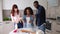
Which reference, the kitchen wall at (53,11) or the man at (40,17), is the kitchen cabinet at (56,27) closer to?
the kitchen wall at (53,11)

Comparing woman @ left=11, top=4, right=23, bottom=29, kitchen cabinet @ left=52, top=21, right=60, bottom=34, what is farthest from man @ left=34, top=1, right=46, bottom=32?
kitchen cabinet @ left=52, top=21, right=60, bottom=34

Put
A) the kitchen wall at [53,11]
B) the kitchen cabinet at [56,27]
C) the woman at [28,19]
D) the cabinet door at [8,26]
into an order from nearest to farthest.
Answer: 1. the woman at [28,19]
2. the cabinet door at [8,26]
3. the kitchen cabinet at [56,27]
4. the kitchen wall at [53,11]

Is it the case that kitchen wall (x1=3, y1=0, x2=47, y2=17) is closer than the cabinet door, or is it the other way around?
the cabinet door

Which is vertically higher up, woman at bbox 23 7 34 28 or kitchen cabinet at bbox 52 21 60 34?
woman at bbox 23 7 34 28

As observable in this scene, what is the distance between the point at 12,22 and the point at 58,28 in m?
1.41

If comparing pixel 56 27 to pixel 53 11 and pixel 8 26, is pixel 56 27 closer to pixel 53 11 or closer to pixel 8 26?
pixel 53 11

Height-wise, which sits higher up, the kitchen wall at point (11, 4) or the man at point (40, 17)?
the kitchen wall at point (11, 4)

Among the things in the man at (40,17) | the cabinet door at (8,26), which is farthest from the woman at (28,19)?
the cabinet door at (8,26)

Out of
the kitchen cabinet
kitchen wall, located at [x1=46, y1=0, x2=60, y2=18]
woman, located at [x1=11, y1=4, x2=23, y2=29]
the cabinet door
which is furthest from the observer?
kitchen wall, located at [x1=46, y1=0, x2=60, y2=18]

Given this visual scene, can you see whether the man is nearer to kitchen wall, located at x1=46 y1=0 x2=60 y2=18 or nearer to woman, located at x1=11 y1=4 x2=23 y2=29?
woman, located at x1=11 y1=4 x2=23 y2=29

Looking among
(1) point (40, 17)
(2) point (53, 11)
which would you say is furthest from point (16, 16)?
(2) point (53, 11)

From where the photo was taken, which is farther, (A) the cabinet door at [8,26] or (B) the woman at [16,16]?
(A) the cabinet door at [8,26]

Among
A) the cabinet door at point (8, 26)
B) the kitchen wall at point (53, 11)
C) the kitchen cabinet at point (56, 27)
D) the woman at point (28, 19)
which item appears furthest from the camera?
the kitchen wall at point (53, 11)

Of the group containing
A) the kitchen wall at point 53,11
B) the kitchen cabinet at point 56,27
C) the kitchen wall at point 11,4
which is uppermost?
the kitchen wall at point 11,4
